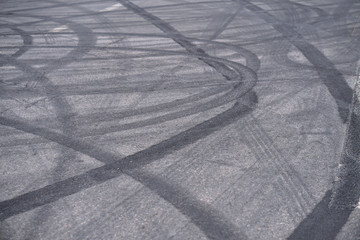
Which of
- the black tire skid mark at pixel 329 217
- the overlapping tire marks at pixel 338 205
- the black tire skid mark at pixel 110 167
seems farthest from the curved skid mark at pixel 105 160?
the black tire skid mark at pixel 329 217

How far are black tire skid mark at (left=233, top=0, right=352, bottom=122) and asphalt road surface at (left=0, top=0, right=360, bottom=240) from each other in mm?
32

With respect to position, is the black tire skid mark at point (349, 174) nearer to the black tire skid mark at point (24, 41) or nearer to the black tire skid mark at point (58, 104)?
the black tire skid mark at point (58, 104)

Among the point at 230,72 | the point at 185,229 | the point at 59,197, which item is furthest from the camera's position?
the point at 230,72

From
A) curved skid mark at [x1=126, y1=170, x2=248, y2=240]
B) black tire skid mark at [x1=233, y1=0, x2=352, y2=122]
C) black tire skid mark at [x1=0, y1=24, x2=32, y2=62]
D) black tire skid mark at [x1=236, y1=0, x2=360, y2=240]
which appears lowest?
black tire skid mark at [x1=233, y1=0, x2=352, y2=122]

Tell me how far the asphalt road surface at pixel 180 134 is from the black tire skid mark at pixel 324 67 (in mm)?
32

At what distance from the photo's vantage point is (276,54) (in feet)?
29.0

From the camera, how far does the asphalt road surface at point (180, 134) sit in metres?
4.10

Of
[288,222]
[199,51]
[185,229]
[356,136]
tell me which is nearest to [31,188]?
[185,229]

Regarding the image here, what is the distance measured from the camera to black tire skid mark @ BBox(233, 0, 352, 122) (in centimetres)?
663

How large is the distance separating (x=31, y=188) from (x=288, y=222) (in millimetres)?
2443

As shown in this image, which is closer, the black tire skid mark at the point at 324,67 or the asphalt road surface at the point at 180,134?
the asphalt road surface at the point at 180,134

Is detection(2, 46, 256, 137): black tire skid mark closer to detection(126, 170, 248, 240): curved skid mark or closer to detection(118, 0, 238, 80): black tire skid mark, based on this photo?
detection(118, 0, 238, 80): black tire skid mark

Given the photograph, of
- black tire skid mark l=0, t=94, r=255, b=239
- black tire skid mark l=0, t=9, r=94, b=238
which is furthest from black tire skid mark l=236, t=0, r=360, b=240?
black tire skid mark l=0, t=9, r=94, b=238

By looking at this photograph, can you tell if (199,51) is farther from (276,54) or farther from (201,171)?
(201,171)
